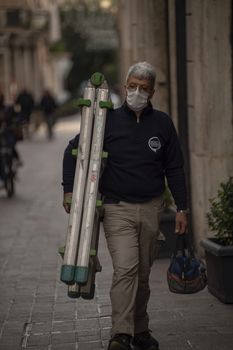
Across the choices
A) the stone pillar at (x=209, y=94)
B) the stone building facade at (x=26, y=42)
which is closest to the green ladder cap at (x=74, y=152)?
the stone pillar at (x=209, y=94)

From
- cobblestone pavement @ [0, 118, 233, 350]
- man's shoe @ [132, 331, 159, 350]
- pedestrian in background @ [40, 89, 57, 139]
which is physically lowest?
pedestrian in background @ [40, 89, 57, 139]

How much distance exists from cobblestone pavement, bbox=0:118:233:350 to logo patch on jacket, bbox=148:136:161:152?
1287 mm

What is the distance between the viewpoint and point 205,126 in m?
10.2

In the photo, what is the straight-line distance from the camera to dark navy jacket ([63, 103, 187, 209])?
21.2ft

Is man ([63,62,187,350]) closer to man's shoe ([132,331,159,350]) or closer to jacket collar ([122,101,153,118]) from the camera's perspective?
jacket collar ([122,101,153,118])

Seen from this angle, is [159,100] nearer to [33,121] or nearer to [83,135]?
[83,135]

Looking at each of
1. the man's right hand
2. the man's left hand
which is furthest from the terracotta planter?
the man's right hand

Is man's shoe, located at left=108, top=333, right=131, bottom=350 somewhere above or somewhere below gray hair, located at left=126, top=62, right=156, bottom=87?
below

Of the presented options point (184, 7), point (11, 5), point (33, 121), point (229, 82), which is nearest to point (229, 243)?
point (229, 82)

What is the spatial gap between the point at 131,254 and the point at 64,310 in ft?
6.46

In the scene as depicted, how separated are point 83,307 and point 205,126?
2617 mm

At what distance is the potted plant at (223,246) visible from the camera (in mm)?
7887

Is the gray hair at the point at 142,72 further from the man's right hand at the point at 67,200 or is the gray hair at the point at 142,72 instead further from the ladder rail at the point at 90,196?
the man's right hand at the point at 67,200

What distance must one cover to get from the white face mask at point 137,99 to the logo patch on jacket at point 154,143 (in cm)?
20
